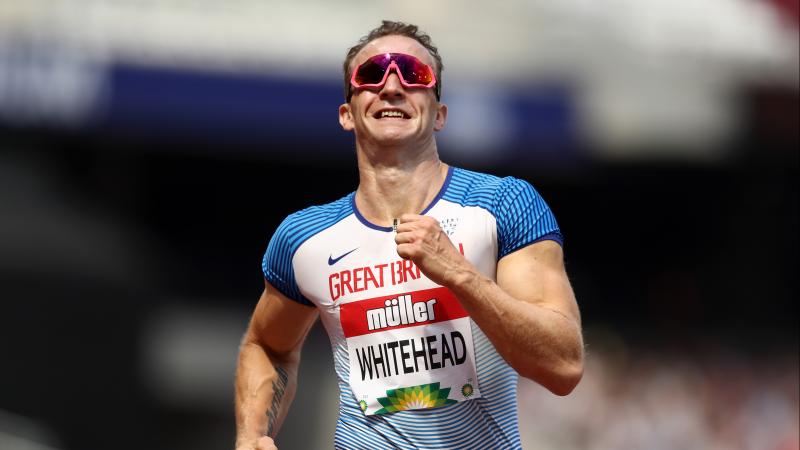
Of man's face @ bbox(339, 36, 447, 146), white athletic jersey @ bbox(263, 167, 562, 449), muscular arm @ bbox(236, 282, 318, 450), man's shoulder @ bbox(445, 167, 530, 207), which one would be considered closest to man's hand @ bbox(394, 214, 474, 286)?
white athletic jersey @ bbox(263, 167, 562, 449)

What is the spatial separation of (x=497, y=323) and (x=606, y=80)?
1216 cm

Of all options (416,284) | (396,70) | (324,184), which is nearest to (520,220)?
(416,284)

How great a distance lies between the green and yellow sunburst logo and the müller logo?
251 mm

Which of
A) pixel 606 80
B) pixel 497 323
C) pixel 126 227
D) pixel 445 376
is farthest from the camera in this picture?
pixel 126 227

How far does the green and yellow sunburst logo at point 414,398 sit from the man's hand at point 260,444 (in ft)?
1.43

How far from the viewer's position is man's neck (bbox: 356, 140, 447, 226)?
479 centimetres

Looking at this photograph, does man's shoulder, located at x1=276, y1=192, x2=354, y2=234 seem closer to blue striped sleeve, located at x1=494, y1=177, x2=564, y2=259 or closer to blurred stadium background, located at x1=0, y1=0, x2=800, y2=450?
blue striped sleeve, located at x1=494, y1=177, x2=564, y2=259

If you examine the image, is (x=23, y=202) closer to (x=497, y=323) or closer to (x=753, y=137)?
(x=753, y=137)

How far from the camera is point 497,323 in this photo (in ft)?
13.4

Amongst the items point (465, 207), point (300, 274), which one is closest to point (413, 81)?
point (465, 207)

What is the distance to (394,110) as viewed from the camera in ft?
15.8

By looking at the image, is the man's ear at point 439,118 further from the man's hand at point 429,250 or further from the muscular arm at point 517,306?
the man's hand at point 429,250

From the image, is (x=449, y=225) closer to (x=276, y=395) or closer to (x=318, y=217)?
(x=318, y=217)

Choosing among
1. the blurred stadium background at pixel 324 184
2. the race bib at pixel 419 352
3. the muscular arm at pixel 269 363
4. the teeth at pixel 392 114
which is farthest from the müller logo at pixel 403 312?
the blurred stadium background at pixel 324 184
